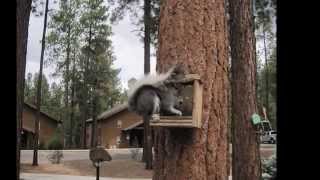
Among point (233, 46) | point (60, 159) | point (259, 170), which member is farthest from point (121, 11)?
point (259, 170)

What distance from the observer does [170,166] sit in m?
2.41

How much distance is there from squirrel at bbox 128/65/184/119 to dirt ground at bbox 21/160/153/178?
12516mm

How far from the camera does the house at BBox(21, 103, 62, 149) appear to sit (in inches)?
1059

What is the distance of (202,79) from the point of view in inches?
94.7

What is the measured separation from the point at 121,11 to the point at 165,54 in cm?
1225

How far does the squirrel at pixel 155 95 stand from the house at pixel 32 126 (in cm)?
2459

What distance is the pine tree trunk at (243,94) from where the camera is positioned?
6508mm

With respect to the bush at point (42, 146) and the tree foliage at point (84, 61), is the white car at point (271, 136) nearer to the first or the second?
the tree foliage at point (84, 61)

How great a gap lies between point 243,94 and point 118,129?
24131mm

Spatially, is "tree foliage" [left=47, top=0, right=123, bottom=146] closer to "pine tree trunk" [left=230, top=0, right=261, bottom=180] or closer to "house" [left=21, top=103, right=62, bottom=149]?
"house" [left=21, top=103, right=62, bottom=149]

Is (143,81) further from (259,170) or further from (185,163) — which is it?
(259,170)

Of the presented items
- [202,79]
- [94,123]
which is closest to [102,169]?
[94,123]

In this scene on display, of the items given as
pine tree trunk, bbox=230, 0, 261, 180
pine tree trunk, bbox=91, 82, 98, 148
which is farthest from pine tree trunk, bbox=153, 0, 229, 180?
pine tree trunk, bbox=91, 82, 98, 148
